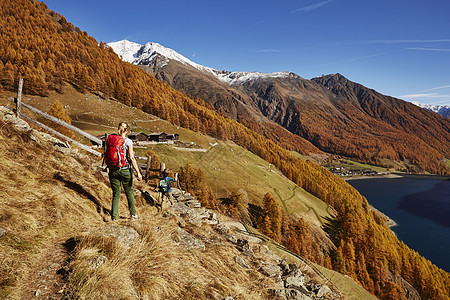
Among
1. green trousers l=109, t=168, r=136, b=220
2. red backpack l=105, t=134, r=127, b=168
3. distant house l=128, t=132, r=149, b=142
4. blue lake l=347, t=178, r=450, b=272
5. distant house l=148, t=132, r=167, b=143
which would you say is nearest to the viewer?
red backpack l=105, t=134, r=127, b=168

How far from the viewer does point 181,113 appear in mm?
128250

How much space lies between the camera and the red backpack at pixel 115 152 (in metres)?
7.11

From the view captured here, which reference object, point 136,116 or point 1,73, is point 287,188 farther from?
point 1,73

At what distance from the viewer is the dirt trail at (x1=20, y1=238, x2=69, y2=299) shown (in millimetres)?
3549

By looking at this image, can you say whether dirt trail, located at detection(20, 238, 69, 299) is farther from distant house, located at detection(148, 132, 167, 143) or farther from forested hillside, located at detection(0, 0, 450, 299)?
distant house, located at detection(148, 132, 167, 143)

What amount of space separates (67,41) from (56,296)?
606 ft

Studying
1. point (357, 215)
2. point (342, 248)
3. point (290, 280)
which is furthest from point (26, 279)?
point (357, 215)

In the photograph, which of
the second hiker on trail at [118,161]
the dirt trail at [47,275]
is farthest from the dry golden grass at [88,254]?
the second hiker on trail at [118,161]

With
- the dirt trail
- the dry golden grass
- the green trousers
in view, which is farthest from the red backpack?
the dirt trail

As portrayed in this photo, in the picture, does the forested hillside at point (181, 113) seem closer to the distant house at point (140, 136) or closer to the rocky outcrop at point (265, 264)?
the distant house at point (140, 136)

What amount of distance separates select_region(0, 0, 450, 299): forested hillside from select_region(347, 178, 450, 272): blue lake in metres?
15.1

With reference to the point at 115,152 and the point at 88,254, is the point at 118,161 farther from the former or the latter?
the point at 88,254

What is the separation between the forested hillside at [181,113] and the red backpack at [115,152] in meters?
66.0

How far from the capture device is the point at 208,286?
5047mm
